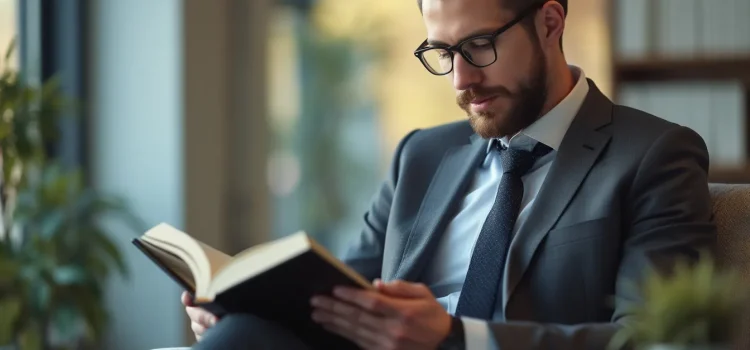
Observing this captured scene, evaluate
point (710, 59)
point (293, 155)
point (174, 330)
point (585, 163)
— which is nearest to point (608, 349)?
point (585, 163)

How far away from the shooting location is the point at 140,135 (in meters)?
3.40

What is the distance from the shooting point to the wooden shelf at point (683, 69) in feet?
10.0

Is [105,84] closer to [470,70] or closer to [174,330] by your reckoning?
[174,330]

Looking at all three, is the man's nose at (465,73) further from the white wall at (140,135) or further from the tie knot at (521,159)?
the white wall at (140,135)

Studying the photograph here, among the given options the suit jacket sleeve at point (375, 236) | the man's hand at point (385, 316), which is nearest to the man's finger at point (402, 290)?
the man's hand at point (385, 316)

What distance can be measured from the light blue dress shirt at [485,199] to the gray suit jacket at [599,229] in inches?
1.2

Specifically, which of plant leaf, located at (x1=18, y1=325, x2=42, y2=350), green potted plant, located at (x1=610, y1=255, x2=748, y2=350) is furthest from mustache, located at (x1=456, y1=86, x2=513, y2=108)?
plant leaf, located at (x1=18, y1=325, x2=42, y2=350)

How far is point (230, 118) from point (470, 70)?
2016mm

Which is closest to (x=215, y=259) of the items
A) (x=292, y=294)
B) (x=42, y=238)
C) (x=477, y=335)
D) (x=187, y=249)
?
(x=187, y=249)

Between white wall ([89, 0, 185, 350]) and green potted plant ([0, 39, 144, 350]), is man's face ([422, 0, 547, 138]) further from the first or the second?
white wall ([89, 0, 185, 350])

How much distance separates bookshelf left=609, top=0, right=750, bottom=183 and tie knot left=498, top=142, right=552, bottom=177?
1388mm

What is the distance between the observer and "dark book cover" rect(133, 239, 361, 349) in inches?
51.1

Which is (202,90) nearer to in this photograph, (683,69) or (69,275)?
(69,275)

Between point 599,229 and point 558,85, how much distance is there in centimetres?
34
